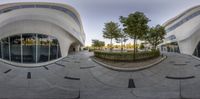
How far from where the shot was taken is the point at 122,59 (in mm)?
8148

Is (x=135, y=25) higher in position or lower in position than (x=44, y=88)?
higher

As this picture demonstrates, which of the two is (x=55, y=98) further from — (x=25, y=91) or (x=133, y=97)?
(x=133, y=97)

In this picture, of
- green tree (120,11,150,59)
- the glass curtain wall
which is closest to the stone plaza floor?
green tree (120,11,150,59)

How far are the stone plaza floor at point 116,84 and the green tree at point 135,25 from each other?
7.13 ft

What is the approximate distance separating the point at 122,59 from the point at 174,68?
3.65 m

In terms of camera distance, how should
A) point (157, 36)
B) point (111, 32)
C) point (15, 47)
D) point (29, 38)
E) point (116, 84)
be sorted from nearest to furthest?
point (116, 84) < point (111, 32) < point (15, 47) < point (29, 38) < point (157, 36)

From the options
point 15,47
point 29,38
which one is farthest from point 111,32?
point 15,47

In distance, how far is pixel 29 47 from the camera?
625 inches

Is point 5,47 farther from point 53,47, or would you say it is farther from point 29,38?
point 53,47

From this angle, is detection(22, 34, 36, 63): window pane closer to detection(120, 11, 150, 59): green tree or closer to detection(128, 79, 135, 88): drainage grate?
detection(120, 11, 150, 59): green tree

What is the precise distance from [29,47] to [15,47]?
4.21 feet

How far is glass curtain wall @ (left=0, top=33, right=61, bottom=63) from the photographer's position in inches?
604

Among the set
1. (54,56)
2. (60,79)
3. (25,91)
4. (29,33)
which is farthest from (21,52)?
(25,91)

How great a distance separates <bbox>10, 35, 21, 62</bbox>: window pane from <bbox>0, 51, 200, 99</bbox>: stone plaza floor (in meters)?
6.98
